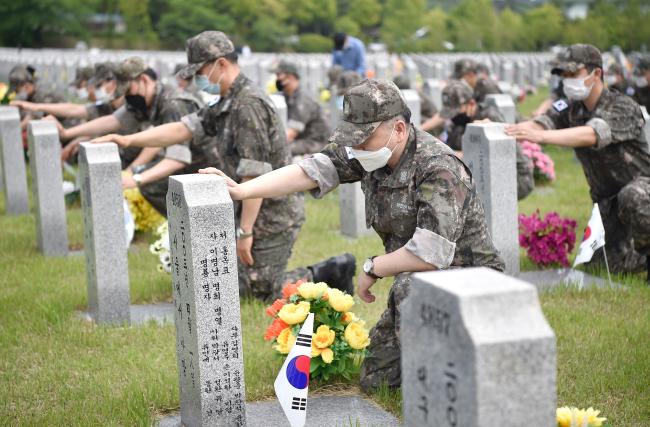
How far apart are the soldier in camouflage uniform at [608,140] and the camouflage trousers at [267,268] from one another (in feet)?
6.61

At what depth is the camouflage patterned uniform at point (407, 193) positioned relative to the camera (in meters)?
4.76

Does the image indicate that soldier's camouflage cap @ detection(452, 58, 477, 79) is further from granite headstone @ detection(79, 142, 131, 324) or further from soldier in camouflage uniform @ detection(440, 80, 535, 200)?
granite headstone @ detection(79, 142, 131, 324)

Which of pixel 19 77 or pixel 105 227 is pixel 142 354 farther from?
pixel 19 77

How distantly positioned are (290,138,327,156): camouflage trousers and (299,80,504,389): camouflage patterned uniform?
7.76 meters

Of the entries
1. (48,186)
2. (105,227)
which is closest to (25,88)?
(48,186)

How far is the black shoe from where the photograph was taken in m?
7.77

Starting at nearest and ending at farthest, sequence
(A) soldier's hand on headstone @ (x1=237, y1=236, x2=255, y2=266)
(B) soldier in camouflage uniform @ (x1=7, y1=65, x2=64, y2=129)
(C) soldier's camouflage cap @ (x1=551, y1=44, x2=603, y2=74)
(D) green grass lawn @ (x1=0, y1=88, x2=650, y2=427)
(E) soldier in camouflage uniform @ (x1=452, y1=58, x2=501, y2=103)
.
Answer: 1. (D) green grass lawn @ (x1=0, y1=88, x2=650, y2=427)
2. (A) soldier's hand on headstone @ (x1=237, y1=236, x2=255, y2=266)
3. (C) soldier's camouflage cap @ (x1=551, y1=44, x2=603, y2=74)
4. (E) soldier in camouflage uniform @ (x1=452, y1=58, x2=501, y2=103)
5. (B) soldier in camouflage uniform @ (x1=7, y1=65, x2=64, y2=129)

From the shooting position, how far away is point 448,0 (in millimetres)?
106062

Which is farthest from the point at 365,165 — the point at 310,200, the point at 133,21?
the point at 133,21

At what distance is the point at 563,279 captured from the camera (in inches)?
335

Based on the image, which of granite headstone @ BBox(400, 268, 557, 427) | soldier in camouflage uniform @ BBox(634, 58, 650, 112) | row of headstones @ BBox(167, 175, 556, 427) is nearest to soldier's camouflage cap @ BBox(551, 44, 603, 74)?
row of headstones @ BBox(167, 175, 556, 427)

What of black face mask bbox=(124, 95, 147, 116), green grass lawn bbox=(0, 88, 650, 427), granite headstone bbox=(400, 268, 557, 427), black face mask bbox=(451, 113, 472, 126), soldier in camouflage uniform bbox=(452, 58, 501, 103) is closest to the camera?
granite headstone bbox=(400, 268, 557, 427)

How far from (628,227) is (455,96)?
2777 mm

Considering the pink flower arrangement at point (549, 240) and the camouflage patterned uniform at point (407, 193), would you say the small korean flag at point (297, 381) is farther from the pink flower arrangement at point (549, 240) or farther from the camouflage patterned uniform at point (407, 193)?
the pink flower arrangement at point (549, 240)
